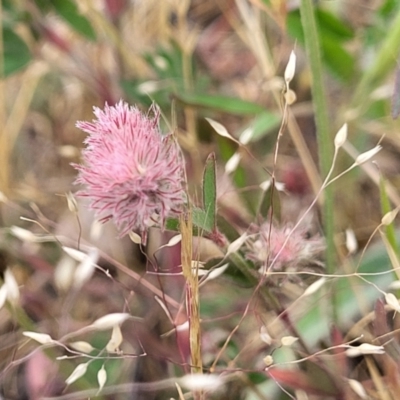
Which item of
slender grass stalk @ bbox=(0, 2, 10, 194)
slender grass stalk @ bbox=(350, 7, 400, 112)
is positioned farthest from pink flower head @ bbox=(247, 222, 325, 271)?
slender grass stalk @ bbox=(0, 2, 10, 194)

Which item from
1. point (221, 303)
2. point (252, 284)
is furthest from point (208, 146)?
point (252, 284)

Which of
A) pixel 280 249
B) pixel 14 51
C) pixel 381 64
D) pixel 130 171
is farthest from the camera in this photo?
pixel 14 51

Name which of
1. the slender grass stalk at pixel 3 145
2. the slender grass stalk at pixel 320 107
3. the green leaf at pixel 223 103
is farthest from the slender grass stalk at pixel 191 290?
the slender grass stalk at pixel 3 145

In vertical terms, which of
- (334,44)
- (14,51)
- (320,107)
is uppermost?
(14,51)

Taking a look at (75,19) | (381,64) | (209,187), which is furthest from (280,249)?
(75,19)

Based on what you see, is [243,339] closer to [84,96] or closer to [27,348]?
[27,348]

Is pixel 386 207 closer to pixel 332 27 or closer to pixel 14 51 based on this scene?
pixel 332 27
